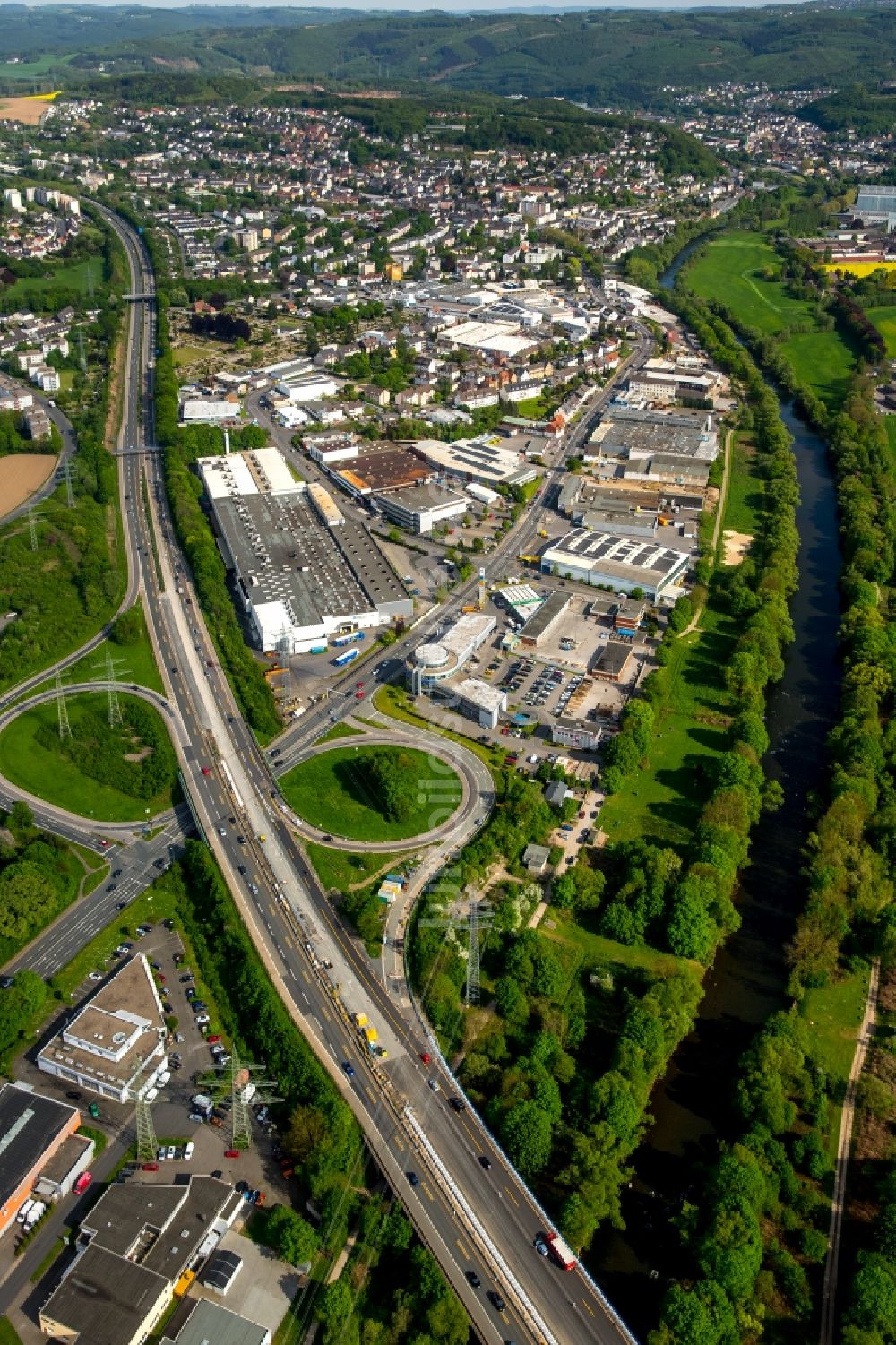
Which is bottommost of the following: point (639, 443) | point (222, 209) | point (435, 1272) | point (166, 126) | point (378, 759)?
point (435, 1272)

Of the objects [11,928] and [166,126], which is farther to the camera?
[166,126]

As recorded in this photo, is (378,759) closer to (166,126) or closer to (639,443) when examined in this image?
(639,443)

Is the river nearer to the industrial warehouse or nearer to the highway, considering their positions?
the highway

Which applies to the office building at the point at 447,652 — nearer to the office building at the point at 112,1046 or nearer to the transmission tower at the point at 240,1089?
the office building at the point at 112,1046

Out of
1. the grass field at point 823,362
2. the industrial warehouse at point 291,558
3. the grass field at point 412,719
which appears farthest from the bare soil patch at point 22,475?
the grass field at point 823,362

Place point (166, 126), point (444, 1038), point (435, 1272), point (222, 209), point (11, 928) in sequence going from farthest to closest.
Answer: point (166, 126)
point (222, 209)
point (11, 928)
point (444, 1038)
point (435, 1272)

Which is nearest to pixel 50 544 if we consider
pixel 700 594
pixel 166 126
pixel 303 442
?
pixel 303 442
